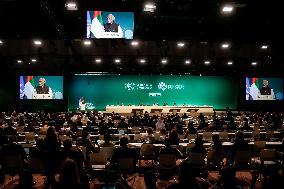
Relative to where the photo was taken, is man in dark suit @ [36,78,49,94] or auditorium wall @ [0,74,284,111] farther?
auditorium wall @ [0,74,284,111]

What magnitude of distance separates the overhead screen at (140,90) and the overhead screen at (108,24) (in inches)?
476

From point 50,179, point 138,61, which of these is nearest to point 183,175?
point 50,179

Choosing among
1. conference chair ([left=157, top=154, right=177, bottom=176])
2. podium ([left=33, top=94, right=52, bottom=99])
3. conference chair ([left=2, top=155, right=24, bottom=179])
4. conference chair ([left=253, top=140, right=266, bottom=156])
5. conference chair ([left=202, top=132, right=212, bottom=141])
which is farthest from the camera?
podium ([left=33, top=94, right=52, bottom=99])

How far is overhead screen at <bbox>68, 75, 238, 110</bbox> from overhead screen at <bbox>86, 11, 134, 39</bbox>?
1208 centimetres

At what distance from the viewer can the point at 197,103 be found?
31.2 meters

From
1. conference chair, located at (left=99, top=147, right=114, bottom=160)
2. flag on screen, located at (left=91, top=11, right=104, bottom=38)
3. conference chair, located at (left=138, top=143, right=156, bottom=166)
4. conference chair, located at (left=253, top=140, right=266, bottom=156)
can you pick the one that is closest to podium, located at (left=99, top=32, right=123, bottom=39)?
flag on screen, located at (left=91, top=11, right=104, bottom=38)

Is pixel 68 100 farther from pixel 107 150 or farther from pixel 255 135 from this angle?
pixel 107 150

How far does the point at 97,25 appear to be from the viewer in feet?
58.3

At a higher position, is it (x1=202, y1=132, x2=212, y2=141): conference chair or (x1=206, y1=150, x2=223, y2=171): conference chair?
(x1=202, y1=132, x2=212, y2=141): conference chair

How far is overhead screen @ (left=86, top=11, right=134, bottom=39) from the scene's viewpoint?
697 inches

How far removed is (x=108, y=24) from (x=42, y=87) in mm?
11725

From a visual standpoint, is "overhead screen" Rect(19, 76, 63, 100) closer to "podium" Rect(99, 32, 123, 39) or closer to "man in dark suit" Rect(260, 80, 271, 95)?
"podium" Rect(99, 32, 123, 39)

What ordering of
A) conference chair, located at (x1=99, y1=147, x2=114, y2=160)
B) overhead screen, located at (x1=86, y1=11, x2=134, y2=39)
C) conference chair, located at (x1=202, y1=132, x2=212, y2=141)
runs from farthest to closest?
overhead screen, located at (x1=86, y1=11, x2=134, y2=39) → conference chair, located at (x1=202, y1=132, x2=212, y2=141) → conference chair, located at (x1=99, y1=147, x2=114, y2=160)

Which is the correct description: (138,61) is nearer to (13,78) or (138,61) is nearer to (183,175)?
(13,78)
